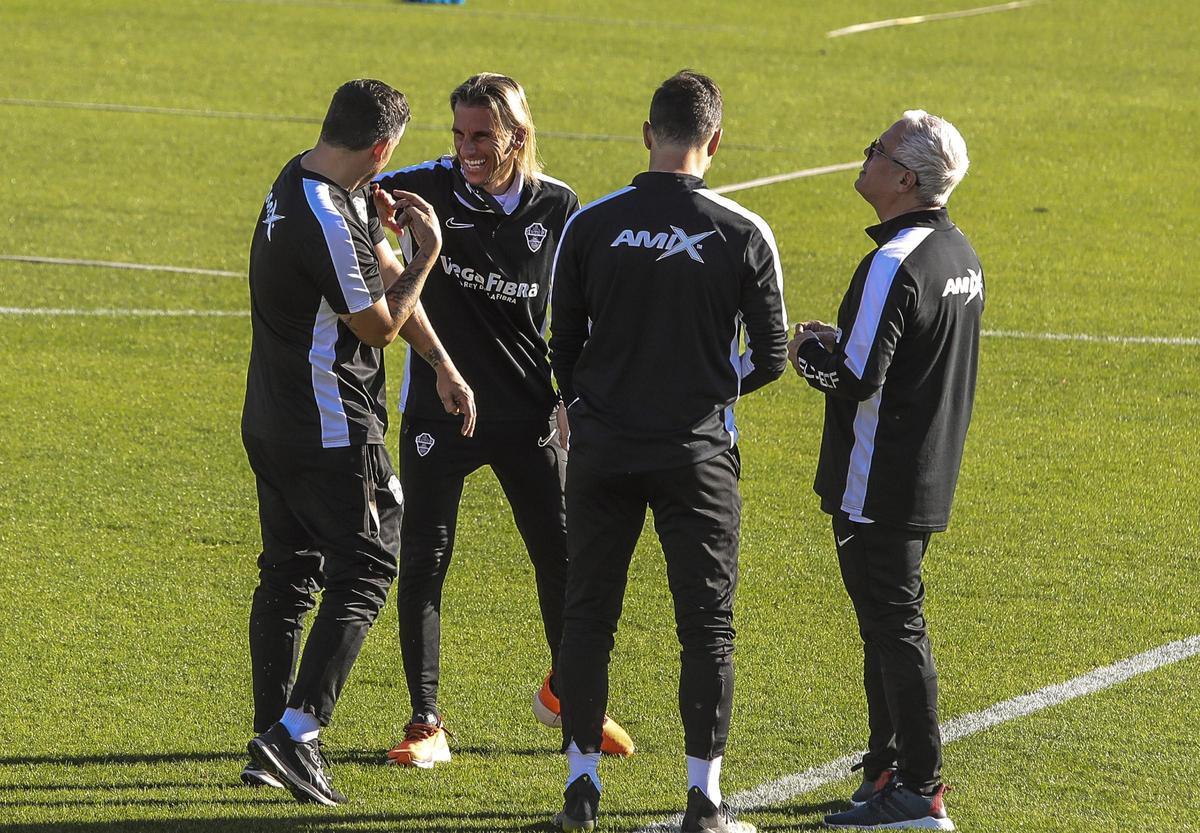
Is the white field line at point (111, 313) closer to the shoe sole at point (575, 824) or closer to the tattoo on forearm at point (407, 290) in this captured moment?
the tattoo on forearm at point (407, 290)

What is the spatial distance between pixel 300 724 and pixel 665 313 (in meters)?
1.59

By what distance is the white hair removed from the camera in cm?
446

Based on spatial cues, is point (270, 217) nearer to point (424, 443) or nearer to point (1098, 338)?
point (424, 443)

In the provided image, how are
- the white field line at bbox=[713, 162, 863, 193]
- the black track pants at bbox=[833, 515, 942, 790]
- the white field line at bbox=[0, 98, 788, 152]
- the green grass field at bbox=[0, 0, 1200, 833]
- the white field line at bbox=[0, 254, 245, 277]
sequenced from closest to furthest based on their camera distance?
the black track pants at bbox=[833, 515, 942, 790] < the green grass field at bbox=[0, 0, 1200, 833] < the white field line at bbox=[0, 254, 245, 277] < the white field line at bbox=[713, 162, 863, 193] < the white field line at bbox=[0, 98, 788, 152]

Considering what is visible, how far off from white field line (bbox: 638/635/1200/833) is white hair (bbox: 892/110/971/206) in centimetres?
180

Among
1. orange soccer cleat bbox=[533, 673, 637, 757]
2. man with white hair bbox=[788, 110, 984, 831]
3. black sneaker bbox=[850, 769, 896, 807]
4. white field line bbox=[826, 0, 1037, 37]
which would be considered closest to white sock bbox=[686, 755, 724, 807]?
man with white hair bbox=[788, 110, 984, 831]

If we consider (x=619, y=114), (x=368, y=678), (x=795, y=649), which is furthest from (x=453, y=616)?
(x=619, y=114)

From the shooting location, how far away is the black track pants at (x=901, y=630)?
15.0ft

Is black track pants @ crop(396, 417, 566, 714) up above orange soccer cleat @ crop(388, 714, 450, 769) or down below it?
above

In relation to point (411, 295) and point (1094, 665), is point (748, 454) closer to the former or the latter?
point (1094, 665)

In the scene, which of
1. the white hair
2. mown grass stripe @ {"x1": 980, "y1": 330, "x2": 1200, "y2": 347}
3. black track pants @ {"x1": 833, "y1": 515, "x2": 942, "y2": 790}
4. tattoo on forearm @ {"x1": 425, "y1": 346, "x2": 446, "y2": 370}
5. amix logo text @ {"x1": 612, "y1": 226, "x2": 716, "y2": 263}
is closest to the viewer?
amix logo text @ {"x1": 612, "y1": 226, "x2": 716, "y2": 263}

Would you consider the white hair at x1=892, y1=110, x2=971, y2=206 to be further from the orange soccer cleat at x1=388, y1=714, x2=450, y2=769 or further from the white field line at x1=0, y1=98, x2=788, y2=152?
the white field line at x1=0, y1=98, x2=788, y2=152

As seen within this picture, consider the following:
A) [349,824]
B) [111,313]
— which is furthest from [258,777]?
[111,313]

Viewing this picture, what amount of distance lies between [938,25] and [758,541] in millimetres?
19138
